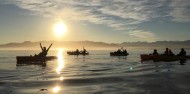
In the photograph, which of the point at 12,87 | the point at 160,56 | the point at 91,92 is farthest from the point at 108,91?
the point at 160,56

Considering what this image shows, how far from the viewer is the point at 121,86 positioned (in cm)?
2067

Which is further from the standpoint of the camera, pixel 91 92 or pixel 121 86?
pixel 121 86

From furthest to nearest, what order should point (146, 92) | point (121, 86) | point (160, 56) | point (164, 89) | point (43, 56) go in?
point (43, 56) < point (160, 56) < point (121, 86) < point (164, 89) < point (146, 92)

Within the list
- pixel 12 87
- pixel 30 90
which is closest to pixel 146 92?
pixel 30 90

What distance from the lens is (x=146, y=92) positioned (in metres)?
18.0

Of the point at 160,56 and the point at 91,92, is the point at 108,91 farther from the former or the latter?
the point at 160,56

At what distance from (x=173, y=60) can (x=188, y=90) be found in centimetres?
3773

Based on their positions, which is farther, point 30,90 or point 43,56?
point 43,56

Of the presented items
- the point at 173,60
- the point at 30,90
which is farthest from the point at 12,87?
the point at 173,60

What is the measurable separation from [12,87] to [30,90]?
7.48ft

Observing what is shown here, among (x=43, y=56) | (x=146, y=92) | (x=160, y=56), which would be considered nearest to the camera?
(x=146, y=92)

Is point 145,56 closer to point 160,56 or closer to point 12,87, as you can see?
point 160,56

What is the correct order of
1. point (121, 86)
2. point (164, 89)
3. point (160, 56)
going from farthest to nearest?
1. point (160, 56)
2. point (121, 86)
3. point (164, 89)

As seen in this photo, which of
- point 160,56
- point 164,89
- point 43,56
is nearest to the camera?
point 164,89
